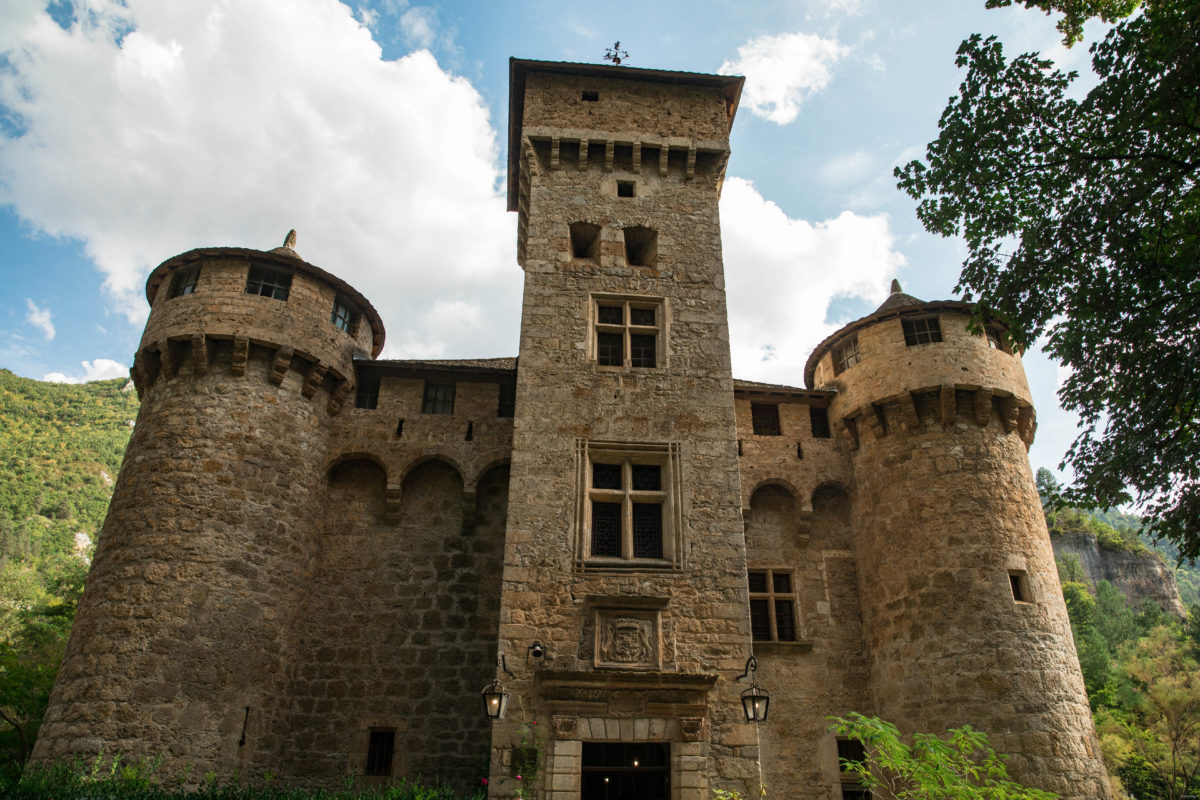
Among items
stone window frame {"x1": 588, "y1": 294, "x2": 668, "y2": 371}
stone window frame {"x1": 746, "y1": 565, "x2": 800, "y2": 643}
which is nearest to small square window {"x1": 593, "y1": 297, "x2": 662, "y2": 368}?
stone window frame {"x1": 588, "y1": 294, "x2": 668, "y2": 371}

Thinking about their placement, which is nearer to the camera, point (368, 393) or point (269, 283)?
point (269, 283)

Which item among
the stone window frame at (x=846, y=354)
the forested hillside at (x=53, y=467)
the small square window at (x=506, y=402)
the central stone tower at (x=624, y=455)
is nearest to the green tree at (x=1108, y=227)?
the central stone tower at (x=624, y=455)

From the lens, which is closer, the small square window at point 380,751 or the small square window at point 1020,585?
the small square window at point 380,751

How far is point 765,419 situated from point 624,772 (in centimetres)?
985

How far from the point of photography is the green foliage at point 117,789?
905cm

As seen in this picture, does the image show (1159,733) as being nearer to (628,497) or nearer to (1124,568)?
(628,497)

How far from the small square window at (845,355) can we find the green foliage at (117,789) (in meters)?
13.1

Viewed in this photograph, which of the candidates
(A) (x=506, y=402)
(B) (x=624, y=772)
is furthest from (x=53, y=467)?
(B) (x=624, y=772)

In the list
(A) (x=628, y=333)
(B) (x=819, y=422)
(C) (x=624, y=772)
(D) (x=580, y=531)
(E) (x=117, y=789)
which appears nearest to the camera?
(E) (x=117, y=789)

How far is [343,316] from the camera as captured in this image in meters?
17.5

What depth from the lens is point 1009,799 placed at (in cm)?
1050

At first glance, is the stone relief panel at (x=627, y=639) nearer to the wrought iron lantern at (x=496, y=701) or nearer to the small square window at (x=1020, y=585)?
the wrought iron lantern at (x=496, y=701)

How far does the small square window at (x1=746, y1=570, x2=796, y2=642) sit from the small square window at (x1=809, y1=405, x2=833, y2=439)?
12.0ft

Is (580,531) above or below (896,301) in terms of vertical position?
below
